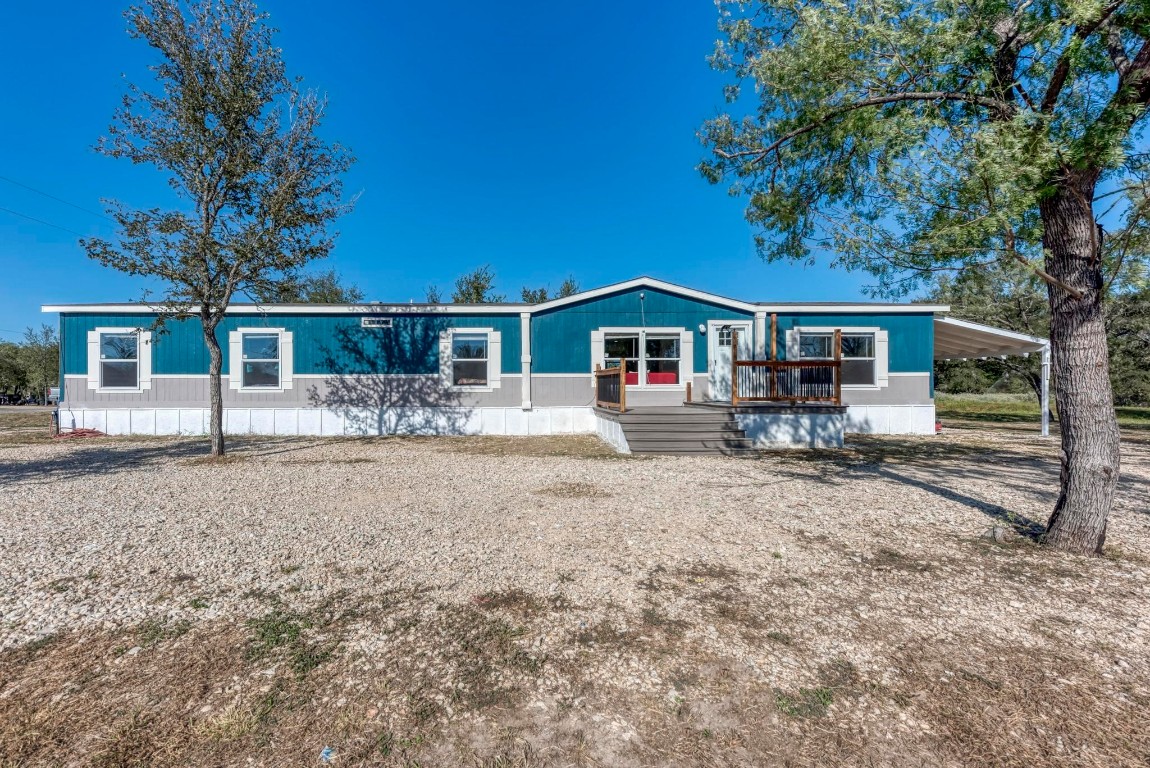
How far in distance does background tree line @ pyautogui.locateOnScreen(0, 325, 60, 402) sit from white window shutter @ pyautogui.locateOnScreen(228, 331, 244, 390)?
120ft

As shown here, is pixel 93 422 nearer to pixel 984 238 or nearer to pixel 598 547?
pixel 598 547

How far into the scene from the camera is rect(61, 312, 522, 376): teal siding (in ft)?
38.8

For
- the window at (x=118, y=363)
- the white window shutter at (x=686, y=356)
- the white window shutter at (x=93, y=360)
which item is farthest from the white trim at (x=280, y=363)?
the white window shutter at (x=686, y=356)

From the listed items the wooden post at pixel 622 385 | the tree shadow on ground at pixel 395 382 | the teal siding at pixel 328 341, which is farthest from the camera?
the tree shadow on ground at pixel 395 382

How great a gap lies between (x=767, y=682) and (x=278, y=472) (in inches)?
294

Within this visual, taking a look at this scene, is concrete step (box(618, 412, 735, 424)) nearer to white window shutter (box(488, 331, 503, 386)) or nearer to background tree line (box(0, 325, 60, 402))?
white window shutter (box(488, 331, 503, 386))

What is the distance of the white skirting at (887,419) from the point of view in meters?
12.5

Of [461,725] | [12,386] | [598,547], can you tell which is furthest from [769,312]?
[12,386]

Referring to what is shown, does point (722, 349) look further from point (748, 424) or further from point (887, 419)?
point (887, 419)

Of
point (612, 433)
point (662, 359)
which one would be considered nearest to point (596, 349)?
point (662, 359)

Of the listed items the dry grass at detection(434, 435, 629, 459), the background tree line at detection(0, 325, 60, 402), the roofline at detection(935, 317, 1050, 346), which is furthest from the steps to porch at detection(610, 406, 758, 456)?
the background tree line at detection(0, 325, 60, 402)

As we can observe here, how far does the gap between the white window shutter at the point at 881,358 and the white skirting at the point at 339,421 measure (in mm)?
7871

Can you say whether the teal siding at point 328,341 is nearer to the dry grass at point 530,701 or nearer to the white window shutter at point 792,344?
the white window shutter at point 792,344

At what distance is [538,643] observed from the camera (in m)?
2.50
